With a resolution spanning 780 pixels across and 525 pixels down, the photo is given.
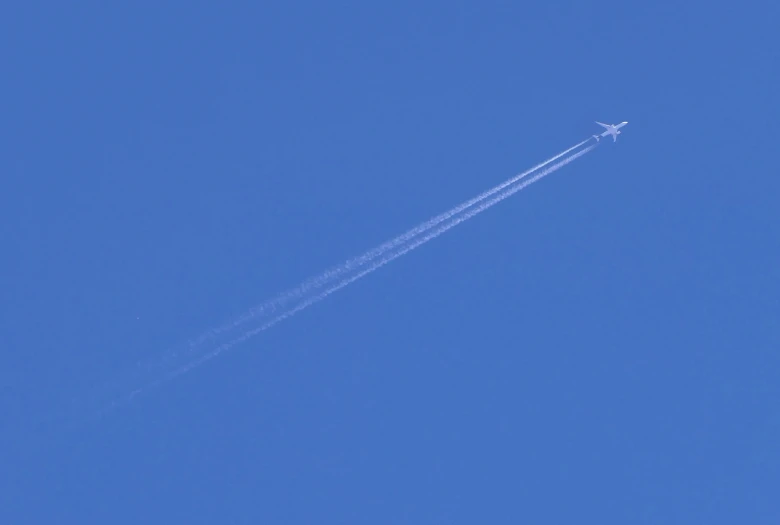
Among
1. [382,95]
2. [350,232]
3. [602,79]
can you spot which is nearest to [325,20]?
[382,95]

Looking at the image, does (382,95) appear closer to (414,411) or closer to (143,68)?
(143,68)

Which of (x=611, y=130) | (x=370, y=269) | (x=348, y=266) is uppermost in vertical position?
(x=611, y=130)

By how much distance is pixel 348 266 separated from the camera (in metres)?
14.5

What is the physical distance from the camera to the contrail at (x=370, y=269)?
14055 mm

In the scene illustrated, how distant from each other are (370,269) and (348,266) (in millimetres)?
401

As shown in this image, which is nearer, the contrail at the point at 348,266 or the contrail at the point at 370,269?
the contrail at the point at 370,269

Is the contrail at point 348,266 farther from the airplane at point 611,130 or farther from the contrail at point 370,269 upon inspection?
the airplane at point 611,130

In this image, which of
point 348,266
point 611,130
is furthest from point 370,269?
point 611,130

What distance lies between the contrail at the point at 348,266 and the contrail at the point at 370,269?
11 centimetres

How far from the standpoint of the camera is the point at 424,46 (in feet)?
49.3

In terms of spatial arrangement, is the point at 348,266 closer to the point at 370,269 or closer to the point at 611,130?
the point at 370,269

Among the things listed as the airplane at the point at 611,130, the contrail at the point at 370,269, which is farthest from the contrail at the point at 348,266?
the airplane at the point at 611,130

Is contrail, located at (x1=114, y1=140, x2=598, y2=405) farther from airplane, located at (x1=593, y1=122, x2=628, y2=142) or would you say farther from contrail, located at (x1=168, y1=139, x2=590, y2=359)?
airplane, located at (x1=593, y1=122, x2=628, y2=142)

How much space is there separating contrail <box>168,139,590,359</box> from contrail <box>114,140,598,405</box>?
109 millimetres
